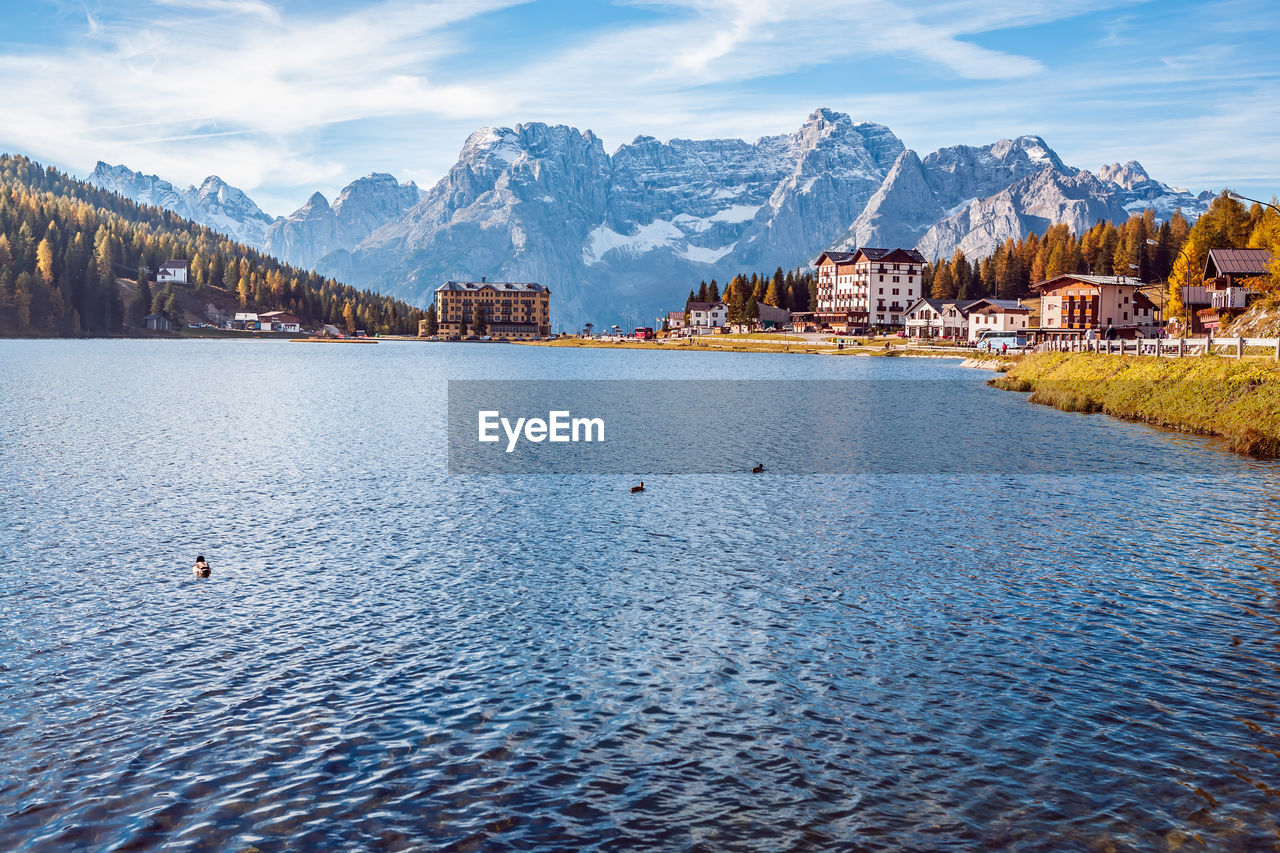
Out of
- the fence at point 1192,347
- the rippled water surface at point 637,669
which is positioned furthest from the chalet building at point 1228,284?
the rippled water surface at point 637,669

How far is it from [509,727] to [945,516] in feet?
92.5

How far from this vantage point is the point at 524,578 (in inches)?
1206

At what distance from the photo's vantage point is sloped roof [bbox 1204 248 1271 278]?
5625 inches

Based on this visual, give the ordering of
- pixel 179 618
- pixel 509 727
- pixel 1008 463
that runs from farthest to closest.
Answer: pixel 1008 463 → pixel 179 618 → pixel 509 727

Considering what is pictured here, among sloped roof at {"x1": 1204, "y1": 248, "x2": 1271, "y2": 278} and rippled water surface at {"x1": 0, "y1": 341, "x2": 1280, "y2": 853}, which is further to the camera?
sloped roof at {"x1": 1204, "y1": 248, "x2": 1271, "y2": 278}

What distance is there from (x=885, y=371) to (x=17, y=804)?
164m

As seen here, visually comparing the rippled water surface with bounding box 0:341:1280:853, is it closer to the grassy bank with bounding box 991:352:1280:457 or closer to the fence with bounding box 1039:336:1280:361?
the grassy bank with bounding box 991:352:1280:457

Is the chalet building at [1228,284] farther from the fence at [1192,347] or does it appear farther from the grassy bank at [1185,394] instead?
the grassy bank at [1185,394]

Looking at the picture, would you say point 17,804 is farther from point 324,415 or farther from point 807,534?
point 324,415

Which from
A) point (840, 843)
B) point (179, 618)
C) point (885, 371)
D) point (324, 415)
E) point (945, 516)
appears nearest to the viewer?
point (840, 843)

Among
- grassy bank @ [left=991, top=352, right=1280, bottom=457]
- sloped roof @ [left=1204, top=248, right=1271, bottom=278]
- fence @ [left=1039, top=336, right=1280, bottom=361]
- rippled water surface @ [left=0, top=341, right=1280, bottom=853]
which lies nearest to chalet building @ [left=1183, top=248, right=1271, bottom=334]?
sloped roof @ [left=1204, top=248, right=1271, bottom=278]

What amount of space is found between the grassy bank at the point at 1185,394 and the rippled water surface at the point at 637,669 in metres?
17.5

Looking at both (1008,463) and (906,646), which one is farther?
(1008,463)

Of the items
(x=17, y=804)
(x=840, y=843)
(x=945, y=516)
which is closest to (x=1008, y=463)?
(x=945, y=516)
